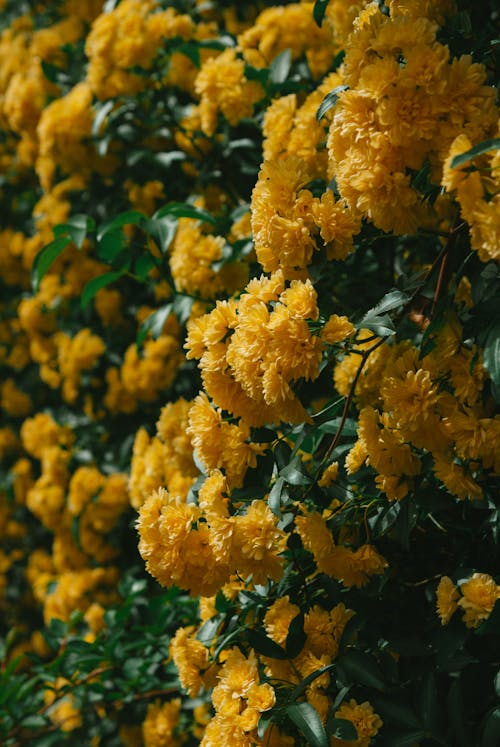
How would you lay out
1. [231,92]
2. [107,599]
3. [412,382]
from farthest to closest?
[107,599], [231,92], [412,382]

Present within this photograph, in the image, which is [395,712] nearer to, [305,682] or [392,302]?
[305,682]

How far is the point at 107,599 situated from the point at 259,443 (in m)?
1.77

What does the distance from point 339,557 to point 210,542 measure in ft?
0.65

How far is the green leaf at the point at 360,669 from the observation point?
1.19 metres

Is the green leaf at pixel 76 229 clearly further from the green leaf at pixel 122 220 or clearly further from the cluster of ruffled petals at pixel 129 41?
the cluster of ruffled petals at pixel 129 41

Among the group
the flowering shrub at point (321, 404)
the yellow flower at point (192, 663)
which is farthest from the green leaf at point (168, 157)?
the yellow flower at point (192, 663)

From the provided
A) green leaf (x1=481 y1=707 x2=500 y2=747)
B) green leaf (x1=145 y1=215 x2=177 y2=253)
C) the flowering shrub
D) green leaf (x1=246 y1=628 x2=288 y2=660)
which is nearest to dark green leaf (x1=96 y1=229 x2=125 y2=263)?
the flowering shrub

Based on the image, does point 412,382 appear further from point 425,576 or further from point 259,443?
point 425,576

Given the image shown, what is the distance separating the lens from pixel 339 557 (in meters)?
1.25

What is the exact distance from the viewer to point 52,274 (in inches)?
123

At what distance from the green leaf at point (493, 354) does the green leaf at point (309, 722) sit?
528mm

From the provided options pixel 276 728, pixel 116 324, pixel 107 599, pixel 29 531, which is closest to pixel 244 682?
pixel 276 728

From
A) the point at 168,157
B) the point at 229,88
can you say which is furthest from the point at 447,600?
the point at 168,157

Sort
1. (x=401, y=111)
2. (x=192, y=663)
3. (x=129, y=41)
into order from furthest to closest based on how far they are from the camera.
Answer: (x=129, y=41), (x=192, y=663), (x=401, y=111)
